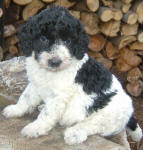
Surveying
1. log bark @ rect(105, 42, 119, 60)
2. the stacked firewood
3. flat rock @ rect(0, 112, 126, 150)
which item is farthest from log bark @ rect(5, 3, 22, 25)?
flat rock @ rect(0, 112, 126, 150)

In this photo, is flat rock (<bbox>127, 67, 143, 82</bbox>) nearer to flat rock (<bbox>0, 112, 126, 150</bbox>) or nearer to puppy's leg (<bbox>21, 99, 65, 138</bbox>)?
flat rock (<bbox>0, 112, 126, 150</bbox>)

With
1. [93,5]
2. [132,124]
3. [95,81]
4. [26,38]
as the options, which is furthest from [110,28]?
[26,38]

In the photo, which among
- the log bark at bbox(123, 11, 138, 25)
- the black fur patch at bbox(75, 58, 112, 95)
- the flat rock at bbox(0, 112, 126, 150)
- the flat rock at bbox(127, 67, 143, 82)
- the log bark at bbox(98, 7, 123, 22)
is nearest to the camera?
the flat rock at bbox(0, 112, 126, 150)

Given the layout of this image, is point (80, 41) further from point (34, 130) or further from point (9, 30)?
point (9, 30)

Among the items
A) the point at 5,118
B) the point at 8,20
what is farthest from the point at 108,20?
the point at 5,118

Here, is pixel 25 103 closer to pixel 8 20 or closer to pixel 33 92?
pixel 33 92

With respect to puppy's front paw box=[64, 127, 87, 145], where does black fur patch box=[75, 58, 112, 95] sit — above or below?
above

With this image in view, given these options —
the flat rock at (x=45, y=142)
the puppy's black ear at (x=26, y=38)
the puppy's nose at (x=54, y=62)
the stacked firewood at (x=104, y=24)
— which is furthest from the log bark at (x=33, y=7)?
the puppy's nose at (x=54, y=62)

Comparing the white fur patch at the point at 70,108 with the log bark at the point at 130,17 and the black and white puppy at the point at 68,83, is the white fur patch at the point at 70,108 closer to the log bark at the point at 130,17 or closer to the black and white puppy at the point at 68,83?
the black and white puppy at the point at 68,83
